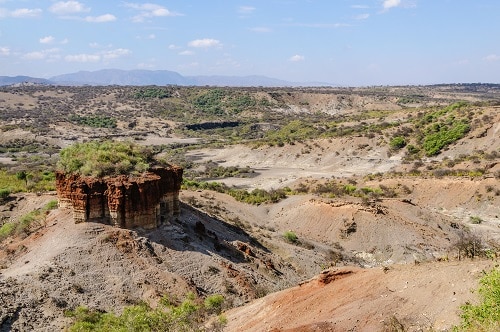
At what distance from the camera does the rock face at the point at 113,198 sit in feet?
73.0

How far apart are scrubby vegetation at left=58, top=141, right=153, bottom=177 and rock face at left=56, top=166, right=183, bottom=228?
553 millimetres

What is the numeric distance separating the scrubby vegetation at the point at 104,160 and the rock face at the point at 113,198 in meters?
0.55

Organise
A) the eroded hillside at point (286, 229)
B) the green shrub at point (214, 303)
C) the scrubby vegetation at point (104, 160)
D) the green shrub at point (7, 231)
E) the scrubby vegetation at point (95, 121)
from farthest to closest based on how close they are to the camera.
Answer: the scrubby vegetation at point (95, 121) < the green shrub at point (7, 231) < the scrubby vegetation at point (104, 160) < the green shrub at point (214, 303) < the eroded hillside at point (286, 229)

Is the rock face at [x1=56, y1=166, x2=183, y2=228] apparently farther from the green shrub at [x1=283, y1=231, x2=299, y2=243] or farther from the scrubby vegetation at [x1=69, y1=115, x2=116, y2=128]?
the scrubby vegetation at [x1=69, y1=115, x2=116, y2=128]

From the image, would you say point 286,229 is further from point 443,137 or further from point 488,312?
point 443,137

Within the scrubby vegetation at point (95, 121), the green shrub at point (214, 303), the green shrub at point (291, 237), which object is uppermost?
the green shrub at point (214, 303)

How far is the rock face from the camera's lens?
2225 centimetres

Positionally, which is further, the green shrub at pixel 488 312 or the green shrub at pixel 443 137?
the green shrub at pixel 443 137

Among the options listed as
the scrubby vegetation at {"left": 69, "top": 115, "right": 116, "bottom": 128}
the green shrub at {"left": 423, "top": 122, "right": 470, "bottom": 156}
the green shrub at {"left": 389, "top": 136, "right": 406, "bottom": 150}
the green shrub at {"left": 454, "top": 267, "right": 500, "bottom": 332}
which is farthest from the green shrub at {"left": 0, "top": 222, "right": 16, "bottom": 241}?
the scrubby vegetation at {"left": 69, "top": 115, "right": 116, "bottom": 128}

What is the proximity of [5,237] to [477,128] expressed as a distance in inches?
2375

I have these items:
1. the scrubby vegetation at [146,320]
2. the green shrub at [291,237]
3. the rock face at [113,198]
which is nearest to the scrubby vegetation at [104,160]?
the rock face at [113,198]

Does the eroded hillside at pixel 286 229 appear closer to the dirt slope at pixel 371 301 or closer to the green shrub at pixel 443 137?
the dirt slope at pixel 371 301

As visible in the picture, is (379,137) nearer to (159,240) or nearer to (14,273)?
(159,240)

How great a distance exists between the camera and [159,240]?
75.8 ft
